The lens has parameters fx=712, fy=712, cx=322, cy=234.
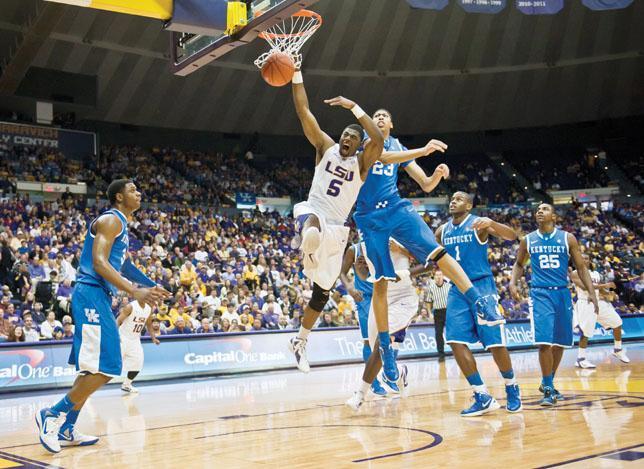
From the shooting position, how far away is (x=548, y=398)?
24.3 feet

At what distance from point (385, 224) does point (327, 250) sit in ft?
3.04

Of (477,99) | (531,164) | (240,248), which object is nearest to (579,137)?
(531,164)

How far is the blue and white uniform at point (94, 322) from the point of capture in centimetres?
573

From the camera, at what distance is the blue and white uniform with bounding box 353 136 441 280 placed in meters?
7.04

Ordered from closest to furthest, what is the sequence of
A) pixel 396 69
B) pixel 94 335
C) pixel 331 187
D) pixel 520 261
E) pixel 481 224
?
pixel 94 335
pixel 331 187
pixel 481 224
pixel 520 261
pixel 396 69

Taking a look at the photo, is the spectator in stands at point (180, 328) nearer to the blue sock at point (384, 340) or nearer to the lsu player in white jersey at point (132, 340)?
the lsu player in white jersey at point (132, 340)

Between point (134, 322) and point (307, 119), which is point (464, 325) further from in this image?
point (134, 322)

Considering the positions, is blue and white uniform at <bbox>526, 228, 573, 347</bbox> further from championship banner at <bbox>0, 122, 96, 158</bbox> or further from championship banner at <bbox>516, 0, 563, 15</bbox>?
championship banner at <bbox>0, 122, 96, 158</bbox>

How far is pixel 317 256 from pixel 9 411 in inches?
193

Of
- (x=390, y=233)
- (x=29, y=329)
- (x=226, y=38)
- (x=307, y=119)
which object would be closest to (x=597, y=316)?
(x=390, y=233)

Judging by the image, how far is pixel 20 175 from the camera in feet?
79.3

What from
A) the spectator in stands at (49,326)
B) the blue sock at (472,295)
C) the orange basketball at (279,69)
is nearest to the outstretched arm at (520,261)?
the blue sock at (472,295)

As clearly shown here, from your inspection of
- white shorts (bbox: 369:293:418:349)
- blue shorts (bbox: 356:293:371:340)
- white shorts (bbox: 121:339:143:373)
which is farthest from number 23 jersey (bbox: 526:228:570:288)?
white shorts (bbox: 121:339:143:373)

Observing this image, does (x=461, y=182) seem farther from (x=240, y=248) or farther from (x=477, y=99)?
(x=240, y=248)
